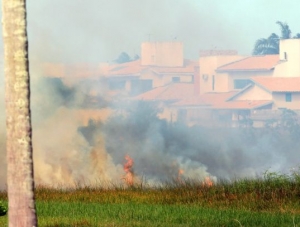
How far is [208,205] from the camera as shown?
19.0 m

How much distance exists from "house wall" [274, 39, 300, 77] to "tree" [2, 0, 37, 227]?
96965 mm

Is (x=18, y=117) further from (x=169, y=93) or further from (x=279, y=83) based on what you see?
(x=279, y=83)

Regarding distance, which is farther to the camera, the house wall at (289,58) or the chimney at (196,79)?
the chimney at (196,79)

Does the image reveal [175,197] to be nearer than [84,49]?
Yes

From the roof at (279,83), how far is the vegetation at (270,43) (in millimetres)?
14135

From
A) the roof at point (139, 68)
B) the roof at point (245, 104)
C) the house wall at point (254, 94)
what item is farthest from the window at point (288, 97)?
the roof at point (139, 68)

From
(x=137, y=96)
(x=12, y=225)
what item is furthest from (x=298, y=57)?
(x=12, y=225)

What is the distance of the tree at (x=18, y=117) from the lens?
10258mm

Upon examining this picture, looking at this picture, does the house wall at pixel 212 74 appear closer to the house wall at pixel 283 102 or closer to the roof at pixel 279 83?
the roof at pixel 279 83

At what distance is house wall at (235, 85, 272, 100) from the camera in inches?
4176

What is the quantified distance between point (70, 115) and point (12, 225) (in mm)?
48885

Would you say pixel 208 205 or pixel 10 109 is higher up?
pixel 10 109

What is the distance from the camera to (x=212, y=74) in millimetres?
109438

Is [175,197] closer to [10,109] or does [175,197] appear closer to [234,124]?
[10,109]
